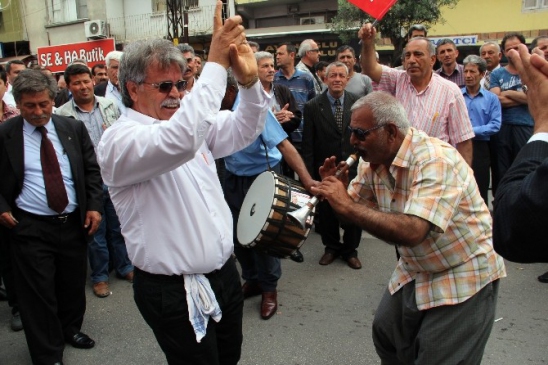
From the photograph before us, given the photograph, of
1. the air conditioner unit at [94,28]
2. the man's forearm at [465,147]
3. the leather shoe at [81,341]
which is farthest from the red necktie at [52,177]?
the air conditioner unit at [94,28]

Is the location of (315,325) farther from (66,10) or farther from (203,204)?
(66,10)

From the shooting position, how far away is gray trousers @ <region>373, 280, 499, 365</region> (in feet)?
7.16

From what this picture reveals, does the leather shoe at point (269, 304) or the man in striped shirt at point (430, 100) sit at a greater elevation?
the man in striped shirt at point (430, 100)

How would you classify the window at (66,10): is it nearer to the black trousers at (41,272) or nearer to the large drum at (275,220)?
the black trousers at (41,272)

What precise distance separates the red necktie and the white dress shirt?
4.68ft

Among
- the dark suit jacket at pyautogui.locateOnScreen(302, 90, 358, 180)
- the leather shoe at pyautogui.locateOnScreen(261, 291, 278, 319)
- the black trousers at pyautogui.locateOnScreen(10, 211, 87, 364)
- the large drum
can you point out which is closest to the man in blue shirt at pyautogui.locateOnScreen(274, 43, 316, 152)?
the dark suit jacket at pyautogui.locateOnScreen(302, 90, 358, 180)

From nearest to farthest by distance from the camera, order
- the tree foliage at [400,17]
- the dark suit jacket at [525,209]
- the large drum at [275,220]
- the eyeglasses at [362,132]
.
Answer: the dark suit jacket at [525,209] < the eyeglasses at [362,132] < the large drum at [275,220] < the tree foliage at [400,17]

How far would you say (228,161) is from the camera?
13.7 feet

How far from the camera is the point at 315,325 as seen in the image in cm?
382

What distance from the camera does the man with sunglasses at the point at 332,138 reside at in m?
5.01

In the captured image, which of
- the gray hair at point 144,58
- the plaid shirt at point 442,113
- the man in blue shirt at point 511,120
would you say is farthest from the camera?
the man in blue shirt at point 511,120

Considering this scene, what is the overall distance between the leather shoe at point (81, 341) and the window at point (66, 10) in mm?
19972

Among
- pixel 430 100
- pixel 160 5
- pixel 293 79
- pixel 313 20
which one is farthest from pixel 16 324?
pixel 160 5

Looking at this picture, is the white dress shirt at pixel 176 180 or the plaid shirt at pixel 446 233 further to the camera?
the plaid shirt at pixel 446 233
